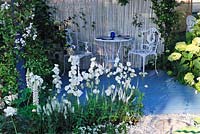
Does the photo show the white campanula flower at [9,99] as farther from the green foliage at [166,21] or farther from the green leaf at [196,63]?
the green foliage at [166,21]

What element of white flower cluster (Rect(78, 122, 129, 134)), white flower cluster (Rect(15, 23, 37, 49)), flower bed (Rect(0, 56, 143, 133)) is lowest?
white flower cluster (Rect(78, 122, 129, 134))

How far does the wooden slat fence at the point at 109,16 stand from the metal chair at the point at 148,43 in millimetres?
136

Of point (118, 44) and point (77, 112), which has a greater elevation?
point (118, 44)

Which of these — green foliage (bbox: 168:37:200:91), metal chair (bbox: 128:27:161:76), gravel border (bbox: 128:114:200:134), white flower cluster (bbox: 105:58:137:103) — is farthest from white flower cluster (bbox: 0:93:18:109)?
metal chair (bbox: 128:27:161:76)

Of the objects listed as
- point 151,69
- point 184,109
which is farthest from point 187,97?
point 151,69

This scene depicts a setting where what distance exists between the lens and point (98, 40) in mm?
7395

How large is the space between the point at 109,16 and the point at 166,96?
245cm

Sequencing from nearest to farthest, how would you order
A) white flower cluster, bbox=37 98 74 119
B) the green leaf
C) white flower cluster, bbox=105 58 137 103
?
1. white flower cluster, bbox=37 98 74 119
2. white flower cluster, bbox=105 58 137 103
3. the green leaf

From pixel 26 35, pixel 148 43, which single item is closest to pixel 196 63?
pixel 148 43

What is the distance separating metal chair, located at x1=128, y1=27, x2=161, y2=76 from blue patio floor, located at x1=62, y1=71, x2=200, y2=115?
1.48 ft

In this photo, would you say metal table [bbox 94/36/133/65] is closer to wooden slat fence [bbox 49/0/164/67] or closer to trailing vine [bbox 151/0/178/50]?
wooden slat fence [bbox 49/0/164/67]

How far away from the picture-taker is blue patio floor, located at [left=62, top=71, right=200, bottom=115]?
206 inches

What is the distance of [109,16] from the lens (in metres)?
7.77

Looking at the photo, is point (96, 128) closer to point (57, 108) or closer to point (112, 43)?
point (57, 108)
